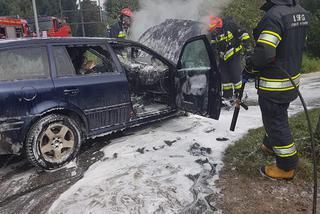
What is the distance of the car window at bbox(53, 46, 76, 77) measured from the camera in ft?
13.8

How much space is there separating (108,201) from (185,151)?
1.44 m

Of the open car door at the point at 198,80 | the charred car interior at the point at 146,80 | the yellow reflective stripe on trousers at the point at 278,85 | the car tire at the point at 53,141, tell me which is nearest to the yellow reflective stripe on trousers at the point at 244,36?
the open car door at the point at 198,80

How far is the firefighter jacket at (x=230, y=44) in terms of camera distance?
6611mm

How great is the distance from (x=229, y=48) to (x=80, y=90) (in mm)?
3463

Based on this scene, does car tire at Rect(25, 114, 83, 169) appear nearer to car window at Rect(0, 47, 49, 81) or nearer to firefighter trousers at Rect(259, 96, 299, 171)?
car window at Rect(0, 47, 49, 81)

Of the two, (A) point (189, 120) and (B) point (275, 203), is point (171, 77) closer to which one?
(A) point (189, 120)

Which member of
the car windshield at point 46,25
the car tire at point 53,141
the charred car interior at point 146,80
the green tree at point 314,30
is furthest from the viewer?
the car windshield at point 46,25

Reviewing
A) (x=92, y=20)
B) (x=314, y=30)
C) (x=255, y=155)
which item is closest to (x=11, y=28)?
(x=314, y=30)

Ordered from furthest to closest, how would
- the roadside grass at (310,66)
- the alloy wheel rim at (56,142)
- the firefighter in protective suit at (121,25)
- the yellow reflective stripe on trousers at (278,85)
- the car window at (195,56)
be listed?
the roadside grass at (310,66) < the firefighter in protective suit at (121,25) < the car window at (195,56) < the alloy wheel rim at (56,142) < the yellow reflective stripe on trousers at (278,85)

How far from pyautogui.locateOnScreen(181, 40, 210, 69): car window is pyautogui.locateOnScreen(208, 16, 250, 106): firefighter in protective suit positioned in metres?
1.65

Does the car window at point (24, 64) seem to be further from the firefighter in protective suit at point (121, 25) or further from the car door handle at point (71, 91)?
the firefighter in protective suit at point (121, 25)

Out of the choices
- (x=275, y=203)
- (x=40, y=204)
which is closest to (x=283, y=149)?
(x=275, y=203)

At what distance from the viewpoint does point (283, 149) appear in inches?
131

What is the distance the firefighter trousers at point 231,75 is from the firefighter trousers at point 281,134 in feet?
11.1
